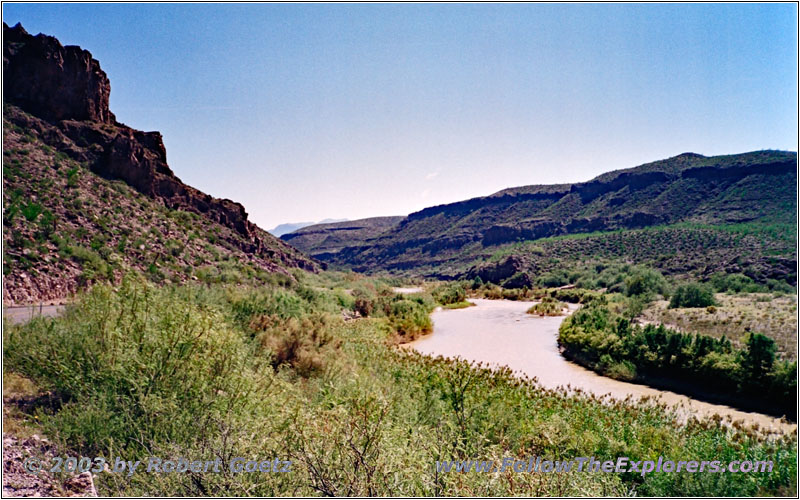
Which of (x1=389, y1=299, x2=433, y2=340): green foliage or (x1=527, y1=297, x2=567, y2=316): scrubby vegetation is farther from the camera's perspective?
(x1=527, y1=297, x2=567, y2=316): scrubby vegetation

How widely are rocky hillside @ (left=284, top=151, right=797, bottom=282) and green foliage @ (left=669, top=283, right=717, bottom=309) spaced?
41.9 feet

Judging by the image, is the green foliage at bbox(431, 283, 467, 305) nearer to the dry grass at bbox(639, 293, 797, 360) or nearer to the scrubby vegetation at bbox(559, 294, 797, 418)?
the dry grass at bbox(639, 293, 797, 360)

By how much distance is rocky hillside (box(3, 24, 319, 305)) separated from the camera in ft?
51.8

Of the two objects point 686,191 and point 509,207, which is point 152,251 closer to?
point 686,191

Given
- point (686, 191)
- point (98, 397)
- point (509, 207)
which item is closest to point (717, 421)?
point (98, 397)

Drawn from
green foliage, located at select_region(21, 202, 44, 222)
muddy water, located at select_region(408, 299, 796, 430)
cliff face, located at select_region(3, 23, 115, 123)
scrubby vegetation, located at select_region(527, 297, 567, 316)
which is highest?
cliff face, located at select_region(3, 23, 115, 123)

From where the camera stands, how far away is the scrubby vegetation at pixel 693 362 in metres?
11.6

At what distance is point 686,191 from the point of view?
61.1m

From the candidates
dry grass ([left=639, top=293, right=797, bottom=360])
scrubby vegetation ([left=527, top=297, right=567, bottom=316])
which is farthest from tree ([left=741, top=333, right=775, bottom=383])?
scrubby vegetation ([left=527, top=297, right=567, bottom=316])

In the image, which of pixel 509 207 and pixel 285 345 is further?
pixel 509 207


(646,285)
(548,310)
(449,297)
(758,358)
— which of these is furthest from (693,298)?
(449,297)

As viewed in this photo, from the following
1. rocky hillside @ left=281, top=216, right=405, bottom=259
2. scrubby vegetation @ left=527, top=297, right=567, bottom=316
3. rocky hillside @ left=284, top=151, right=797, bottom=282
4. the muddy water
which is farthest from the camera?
rocky hillside @ left=281, top=216, right=405, bottom=259

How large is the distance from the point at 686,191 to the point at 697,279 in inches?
1239

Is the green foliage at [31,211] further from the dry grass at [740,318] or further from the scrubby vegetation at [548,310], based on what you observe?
the scrubby vegetation at [548,310]
